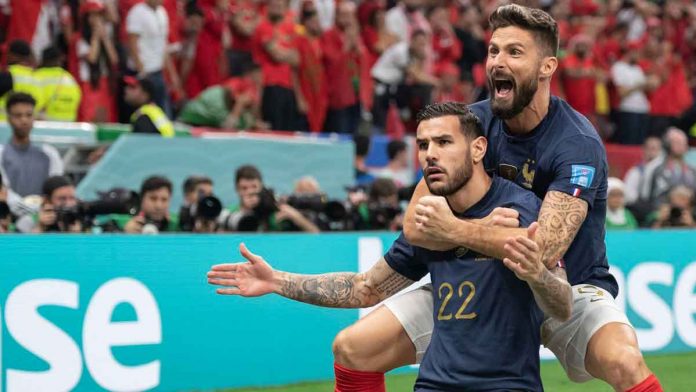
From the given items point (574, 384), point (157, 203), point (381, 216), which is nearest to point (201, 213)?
point (157, 203)

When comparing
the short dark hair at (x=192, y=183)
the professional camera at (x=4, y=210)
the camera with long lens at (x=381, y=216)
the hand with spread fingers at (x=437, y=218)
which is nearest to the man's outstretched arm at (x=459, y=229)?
the hand with spread fingers at (x=437, y=218)

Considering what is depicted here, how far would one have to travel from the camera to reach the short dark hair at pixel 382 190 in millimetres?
11500

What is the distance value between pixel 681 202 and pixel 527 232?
8725mm

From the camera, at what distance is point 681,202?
43.8ft

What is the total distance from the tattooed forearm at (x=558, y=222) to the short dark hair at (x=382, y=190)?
598 centimetres

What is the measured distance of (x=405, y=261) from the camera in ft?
19.3

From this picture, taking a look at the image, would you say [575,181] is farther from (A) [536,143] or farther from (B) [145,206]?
(B) [145,206]

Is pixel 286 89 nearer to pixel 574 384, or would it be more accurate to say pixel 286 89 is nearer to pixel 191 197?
pixel 191 197

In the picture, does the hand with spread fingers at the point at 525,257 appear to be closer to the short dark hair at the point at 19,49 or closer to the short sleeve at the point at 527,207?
the short sleeve at the point at 527,207

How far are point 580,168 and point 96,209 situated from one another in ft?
16.4

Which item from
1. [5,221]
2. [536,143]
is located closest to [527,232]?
[536,143]

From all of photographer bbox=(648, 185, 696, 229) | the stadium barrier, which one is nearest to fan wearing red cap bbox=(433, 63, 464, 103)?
photographer bbox=(648, 185, 696, 229)

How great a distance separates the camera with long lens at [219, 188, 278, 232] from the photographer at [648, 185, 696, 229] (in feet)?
15.0

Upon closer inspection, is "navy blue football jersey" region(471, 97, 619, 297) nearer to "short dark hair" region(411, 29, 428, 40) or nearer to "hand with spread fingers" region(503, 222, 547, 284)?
"hand with spread fingers" region(503, 222, 547, 284)
